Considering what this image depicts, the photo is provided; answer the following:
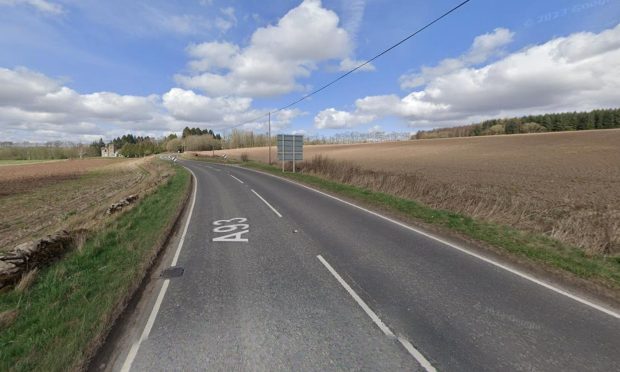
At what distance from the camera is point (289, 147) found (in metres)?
30.0

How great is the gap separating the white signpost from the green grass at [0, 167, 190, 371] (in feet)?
71.9

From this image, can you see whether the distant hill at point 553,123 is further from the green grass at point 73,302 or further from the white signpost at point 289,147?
the green grass at point 73,302

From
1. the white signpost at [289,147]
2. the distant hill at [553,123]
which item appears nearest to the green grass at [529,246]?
the white signpost at [289,147]

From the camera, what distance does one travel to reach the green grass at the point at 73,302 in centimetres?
330

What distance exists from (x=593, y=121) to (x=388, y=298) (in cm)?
13053

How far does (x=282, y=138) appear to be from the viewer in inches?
1157

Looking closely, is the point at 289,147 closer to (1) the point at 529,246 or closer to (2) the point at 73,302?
(1) the point at 529,246

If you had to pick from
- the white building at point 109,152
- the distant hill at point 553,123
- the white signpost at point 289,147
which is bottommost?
the white signpost at point 289,147

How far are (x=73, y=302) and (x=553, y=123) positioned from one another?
450 ft

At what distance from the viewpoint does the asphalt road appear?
3.22 meters

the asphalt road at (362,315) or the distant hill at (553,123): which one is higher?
the distant hill at (553,123)

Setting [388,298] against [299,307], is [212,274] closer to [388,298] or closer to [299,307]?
[299,307]

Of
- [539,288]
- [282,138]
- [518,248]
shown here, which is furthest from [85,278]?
[282,138]

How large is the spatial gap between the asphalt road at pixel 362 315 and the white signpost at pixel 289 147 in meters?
23.0
